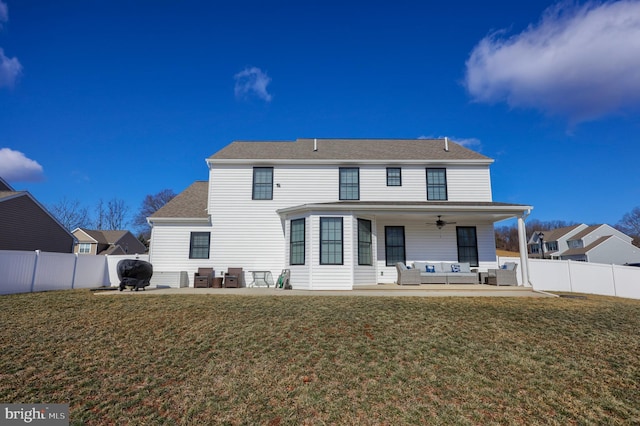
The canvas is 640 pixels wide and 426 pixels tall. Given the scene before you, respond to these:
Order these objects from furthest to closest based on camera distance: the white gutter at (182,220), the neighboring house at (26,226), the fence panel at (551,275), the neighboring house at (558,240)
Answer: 1. the neighboring house at (558,240)
2. the neighboring house at (26,226)
3. the white gutter at (182,220)
4. the fence panel at (551,275)

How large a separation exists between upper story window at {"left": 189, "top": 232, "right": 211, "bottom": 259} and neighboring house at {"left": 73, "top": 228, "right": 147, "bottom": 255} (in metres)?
28.9

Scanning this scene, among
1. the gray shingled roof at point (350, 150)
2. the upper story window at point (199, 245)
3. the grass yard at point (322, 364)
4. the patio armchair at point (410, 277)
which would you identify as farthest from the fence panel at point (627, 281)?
the upper story window at point (199, 245)

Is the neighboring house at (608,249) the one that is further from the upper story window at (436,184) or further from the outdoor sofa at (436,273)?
the outdoor sofa at (436,273)

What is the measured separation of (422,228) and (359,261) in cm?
377

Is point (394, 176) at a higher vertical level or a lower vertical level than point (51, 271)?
higher

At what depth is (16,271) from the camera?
11109mm

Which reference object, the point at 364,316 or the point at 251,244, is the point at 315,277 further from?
the point at 364,316

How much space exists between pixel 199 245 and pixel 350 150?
29.4ft

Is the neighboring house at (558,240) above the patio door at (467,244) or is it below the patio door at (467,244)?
above

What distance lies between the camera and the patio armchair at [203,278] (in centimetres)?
1411

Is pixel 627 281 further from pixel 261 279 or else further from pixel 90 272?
pixel 90 272

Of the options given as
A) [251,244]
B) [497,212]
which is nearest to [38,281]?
[251,244]

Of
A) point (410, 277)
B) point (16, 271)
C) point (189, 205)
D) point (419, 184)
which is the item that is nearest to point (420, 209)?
point (410, 277)

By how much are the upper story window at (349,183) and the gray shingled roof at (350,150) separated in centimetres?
63
